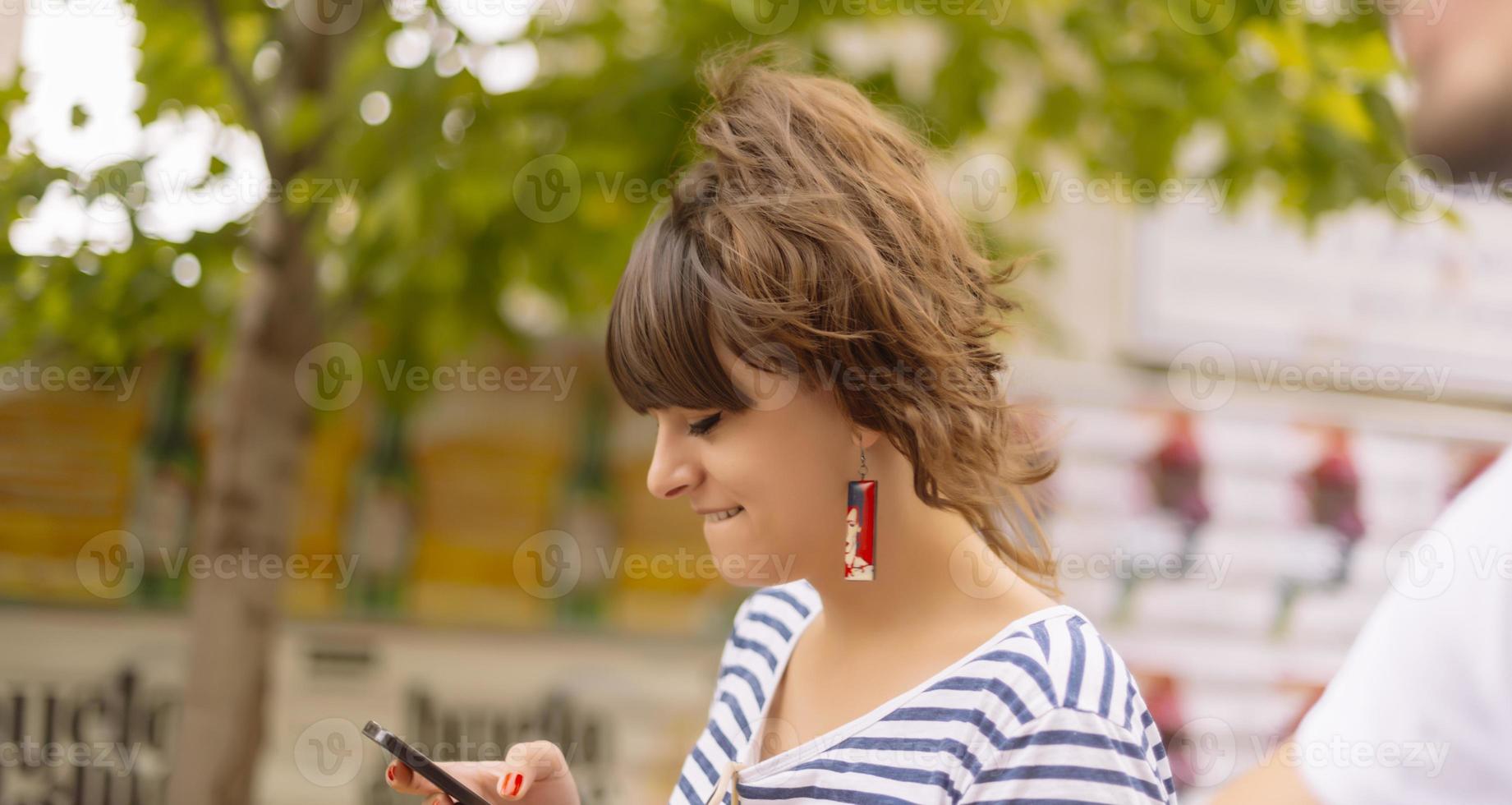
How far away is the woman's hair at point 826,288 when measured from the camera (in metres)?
1.04

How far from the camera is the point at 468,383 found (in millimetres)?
3852

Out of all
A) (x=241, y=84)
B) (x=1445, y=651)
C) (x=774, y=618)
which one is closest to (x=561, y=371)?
(x=241, y=84)

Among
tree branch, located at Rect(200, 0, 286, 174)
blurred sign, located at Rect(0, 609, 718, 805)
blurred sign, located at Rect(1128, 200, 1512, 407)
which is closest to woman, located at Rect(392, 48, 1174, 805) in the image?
tree branch, located at Rect(200, 0, 286, 174)

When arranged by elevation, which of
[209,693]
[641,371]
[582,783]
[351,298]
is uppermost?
[351,298]

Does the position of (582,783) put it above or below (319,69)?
below

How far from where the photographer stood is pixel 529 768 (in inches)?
44.8

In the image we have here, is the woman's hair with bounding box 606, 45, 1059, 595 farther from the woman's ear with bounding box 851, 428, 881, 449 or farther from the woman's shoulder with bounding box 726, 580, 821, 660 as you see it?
the woman's shoulder with bounding box 726, 580, 821, 660

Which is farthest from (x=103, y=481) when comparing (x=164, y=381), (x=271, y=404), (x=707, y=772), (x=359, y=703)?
(x=707, y=772)

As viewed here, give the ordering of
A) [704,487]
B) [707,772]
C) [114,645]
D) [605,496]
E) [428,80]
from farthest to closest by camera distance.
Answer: [605,496] → [114,645] → [428,80] → [707,772] → [704,487]

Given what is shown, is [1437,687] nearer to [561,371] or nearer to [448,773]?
[448,773]

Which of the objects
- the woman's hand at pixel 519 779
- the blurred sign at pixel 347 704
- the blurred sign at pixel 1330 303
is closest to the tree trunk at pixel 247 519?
the blurred sign at pixel 347 704

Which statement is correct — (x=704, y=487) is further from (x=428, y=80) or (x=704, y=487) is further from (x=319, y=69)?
(x=319, y=69)

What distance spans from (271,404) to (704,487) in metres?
1.72

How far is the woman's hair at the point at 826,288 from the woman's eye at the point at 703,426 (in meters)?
0.02
